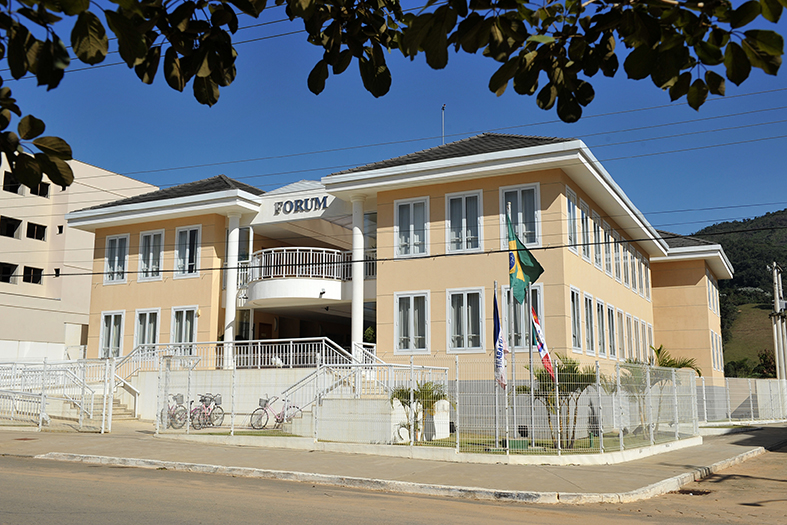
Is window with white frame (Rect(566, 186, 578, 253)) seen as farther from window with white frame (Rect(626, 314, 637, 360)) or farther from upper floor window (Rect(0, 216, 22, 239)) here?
upper floor window (Rect(0, 216, 22, 239))

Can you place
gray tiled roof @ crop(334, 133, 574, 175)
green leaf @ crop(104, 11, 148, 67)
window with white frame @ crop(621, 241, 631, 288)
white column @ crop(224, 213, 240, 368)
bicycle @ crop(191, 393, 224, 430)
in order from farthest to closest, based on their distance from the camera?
1. window with white frame @ crop(621, 241, 631, 288)
2. white column @ crop(224, 213, 240, 368)
3. gray tiled roof @ crop(334, 133, 574, 175)
4. bicycle @ crop(191, 393, 224, 430)
5. green leaf @ crop(104, 11, 148, 67)

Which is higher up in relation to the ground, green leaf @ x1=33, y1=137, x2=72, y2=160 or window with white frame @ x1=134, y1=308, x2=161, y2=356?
window with white frame @ x1=134, y1=308, x2=161, y2=356

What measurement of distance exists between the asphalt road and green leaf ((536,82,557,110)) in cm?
623

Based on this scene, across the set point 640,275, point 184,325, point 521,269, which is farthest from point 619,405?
point 640,275

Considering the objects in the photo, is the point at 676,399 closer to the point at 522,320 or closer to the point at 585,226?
the point at 522,320

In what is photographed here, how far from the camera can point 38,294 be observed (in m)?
48.7

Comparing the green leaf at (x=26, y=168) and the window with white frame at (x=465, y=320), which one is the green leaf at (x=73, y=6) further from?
the window with white frame at (x=465, y=320)

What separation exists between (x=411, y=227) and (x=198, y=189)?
10.9 m

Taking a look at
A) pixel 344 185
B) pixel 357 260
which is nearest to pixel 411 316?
pixel 357 260

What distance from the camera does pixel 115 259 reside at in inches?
1188

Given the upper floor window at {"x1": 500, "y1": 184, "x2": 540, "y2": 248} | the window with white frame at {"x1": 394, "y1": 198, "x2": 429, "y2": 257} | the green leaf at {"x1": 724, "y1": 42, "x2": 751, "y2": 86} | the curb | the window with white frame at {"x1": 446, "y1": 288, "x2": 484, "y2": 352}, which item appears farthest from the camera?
the window with white frame at {"x1": 394, "y1": 198, "x2": 429, "y2": 257}

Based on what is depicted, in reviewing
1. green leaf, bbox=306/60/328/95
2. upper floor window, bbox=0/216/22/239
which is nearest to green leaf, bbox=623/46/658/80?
green leaf, bbox=306/60/328/95

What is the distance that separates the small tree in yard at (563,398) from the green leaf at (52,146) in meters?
13.4

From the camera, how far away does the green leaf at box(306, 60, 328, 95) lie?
3.53 m
